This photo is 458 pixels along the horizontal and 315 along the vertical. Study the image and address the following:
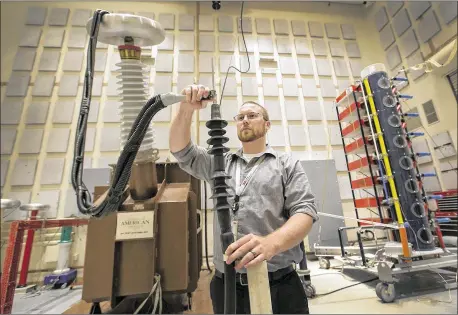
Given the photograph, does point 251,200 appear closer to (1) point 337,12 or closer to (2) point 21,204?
(1) point 337,12

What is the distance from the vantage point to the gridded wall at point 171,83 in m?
1.20

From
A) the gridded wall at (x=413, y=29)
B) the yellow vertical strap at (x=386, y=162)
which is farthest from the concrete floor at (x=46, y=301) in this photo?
the gridded wall at (x=413, y=29)

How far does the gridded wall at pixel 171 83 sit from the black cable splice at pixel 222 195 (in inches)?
2.2

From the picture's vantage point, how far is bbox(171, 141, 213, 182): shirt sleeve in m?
0.95

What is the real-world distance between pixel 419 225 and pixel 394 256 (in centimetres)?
18

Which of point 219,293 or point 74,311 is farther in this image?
point 74,311

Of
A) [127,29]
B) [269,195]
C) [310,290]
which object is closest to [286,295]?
[310,290]

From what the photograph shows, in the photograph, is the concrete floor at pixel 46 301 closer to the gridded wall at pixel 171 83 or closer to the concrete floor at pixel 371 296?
the gridded wall at pixel 171 83

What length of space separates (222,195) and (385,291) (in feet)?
3.18

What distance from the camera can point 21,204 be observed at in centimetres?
237

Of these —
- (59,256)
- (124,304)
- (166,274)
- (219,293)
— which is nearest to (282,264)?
(219,293)

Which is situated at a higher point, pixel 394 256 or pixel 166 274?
pixel 394 256

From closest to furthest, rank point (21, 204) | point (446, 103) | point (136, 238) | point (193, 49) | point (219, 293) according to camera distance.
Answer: point (446, 103), point (219, 293), point (136, 238), point (193, 49), point (21, 204)

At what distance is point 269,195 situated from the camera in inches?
34.5
